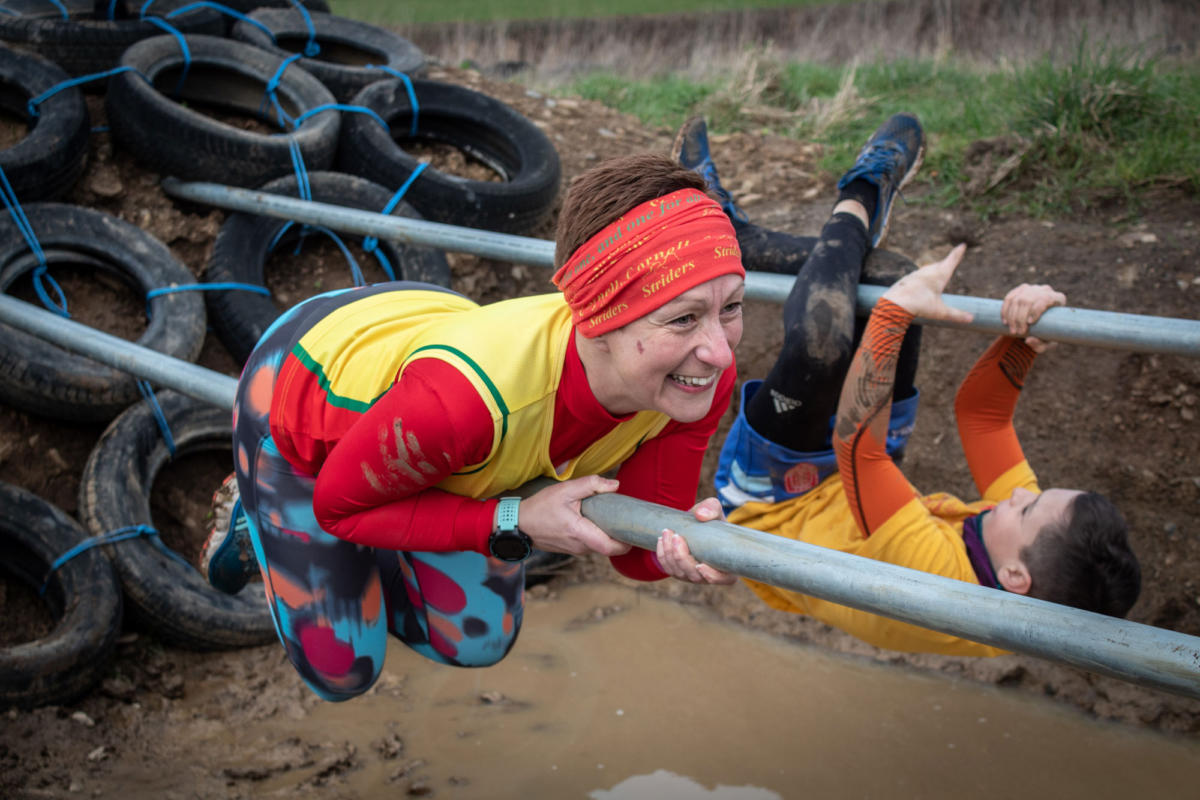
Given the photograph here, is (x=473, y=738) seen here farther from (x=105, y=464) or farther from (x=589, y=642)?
(x=105, y=464)

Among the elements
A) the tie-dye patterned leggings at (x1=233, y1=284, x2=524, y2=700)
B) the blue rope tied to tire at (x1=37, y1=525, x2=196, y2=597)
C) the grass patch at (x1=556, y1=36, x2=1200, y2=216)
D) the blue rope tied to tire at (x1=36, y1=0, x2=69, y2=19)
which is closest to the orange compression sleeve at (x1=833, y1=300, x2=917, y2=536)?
the tie-dye patterned leggings at (x1=233, y1=284, x2=524, y2=700)

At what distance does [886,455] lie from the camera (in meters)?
2.47

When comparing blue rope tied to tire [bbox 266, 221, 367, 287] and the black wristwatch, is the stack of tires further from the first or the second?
the black wristwatch

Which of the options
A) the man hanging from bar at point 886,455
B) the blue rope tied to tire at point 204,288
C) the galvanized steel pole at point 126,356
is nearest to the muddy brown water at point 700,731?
the man hanging from bar at point 886,455

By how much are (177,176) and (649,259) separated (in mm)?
3646

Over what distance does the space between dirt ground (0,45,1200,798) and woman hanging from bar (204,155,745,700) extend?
1223 millimetres

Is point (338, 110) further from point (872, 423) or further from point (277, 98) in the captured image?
point (872, 423)

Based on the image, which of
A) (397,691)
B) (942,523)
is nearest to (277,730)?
(397,691)

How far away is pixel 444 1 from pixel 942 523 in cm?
1479

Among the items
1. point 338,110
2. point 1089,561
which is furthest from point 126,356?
point 1089,561

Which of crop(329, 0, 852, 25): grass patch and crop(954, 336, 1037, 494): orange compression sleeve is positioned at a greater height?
crop(329, 0, 852, 25): grass patch

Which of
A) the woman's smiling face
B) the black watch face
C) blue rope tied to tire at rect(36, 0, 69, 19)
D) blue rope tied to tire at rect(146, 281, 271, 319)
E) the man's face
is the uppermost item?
blue rope tied to tire at rect(36, 0, 69, 19)

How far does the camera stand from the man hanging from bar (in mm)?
2248

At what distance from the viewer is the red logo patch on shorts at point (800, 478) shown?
9.03ft
